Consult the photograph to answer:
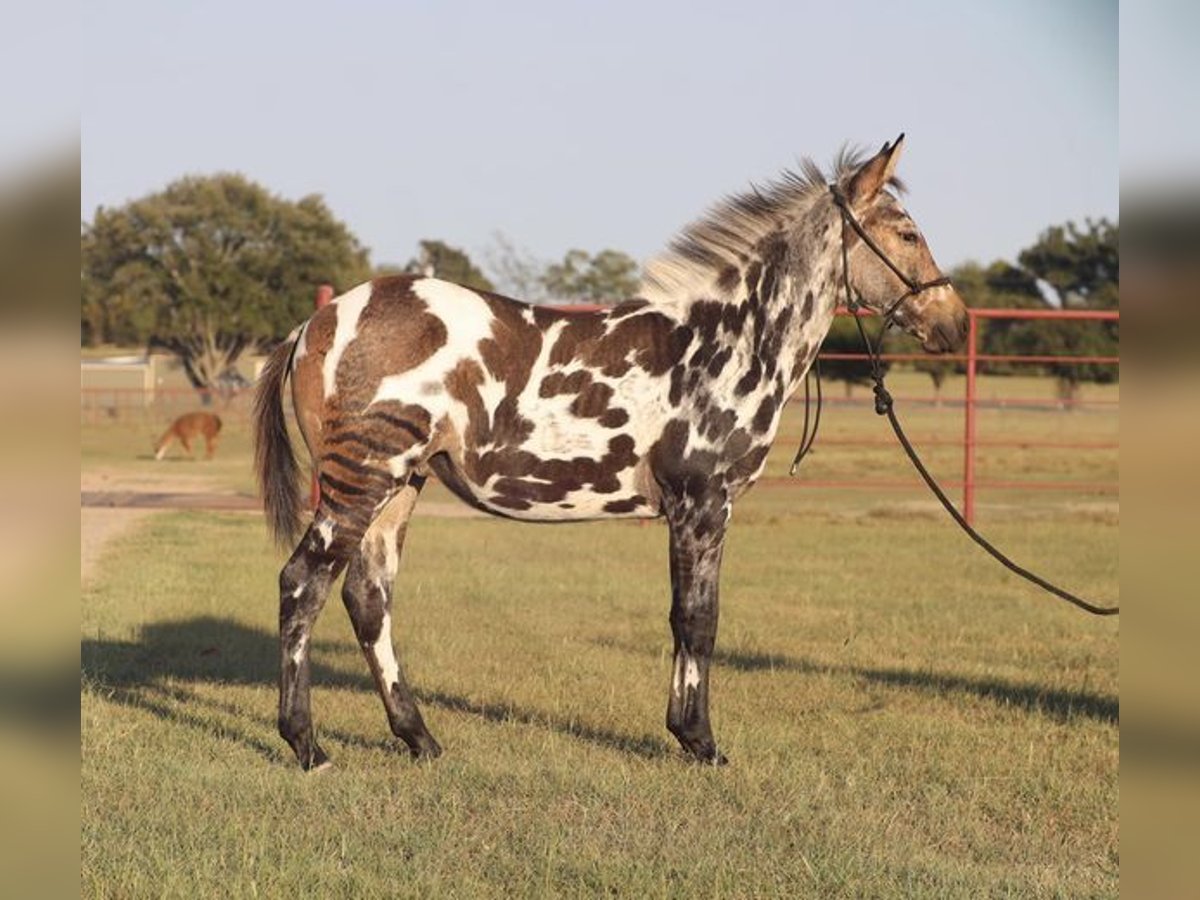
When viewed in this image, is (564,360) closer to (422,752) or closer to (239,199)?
(422,752)

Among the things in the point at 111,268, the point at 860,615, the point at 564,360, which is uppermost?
the point at 111,268

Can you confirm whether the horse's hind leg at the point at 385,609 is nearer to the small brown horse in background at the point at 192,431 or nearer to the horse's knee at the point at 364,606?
the horse's knee at the point at 364,606

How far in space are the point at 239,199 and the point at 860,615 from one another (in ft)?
170

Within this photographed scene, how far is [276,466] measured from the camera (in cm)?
550

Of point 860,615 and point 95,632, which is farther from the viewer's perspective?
point 860,615

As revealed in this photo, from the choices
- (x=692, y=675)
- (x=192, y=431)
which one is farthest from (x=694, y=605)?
(x=192, y=431)

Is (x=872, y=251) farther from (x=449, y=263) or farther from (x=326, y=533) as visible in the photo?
(x=449, y=263)

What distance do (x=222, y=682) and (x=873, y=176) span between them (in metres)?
3.78

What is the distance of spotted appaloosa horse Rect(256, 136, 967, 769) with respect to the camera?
498 cm

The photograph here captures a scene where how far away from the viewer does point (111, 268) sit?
5353 centimetres

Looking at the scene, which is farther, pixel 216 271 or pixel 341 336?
pixel 216 271
